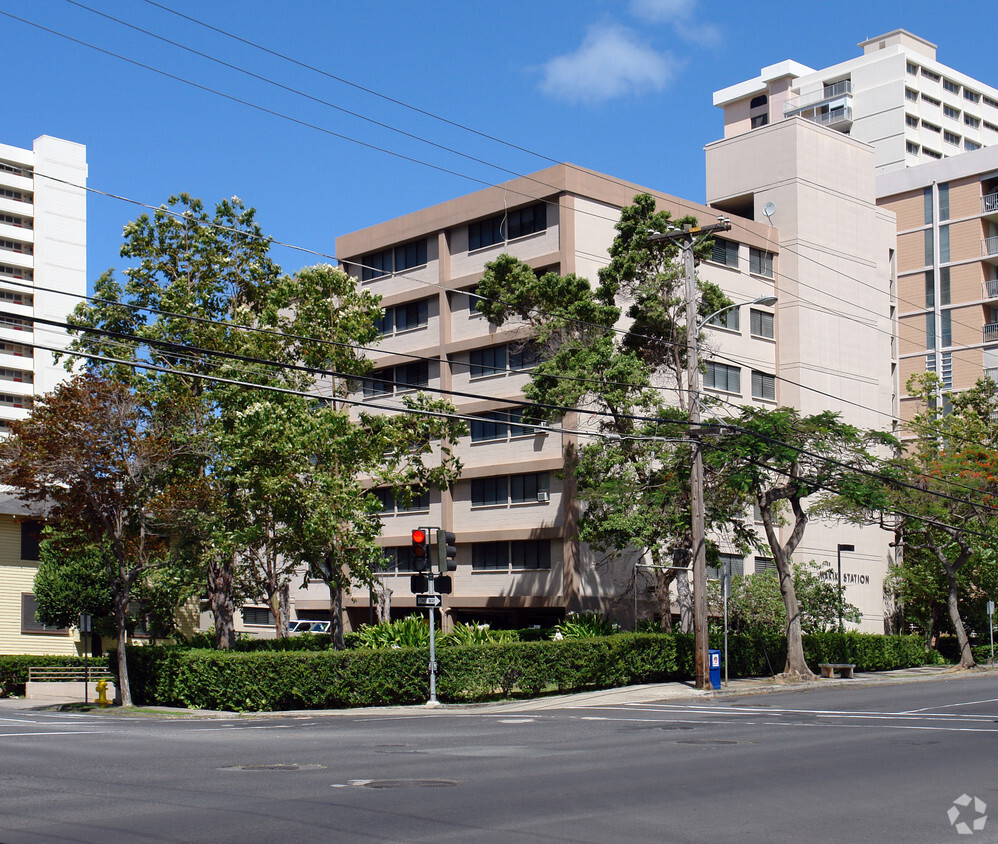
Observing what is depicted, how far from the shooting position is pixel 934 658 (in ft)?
152

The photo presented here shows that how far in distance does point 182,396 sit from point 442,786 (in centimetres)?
2231

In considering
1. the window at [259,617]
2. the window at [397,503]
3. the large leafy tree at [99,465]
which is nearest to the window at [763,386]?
the window at [397,503]

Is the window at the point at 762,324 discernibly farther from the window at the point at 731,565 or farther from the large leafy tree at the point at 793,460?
the large leafy tree at the point at 793,460

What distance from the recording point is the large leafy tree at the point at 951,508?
4019cm

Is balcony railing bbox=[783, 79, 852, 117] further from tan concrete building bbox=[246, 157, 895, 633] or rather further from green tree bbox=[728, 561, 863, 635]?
green tree bbox=[728, 561, 863, 635]

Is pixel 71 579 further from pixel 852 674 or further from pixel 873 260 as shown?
pixel 873 260

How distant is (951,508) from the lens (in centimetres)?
4156

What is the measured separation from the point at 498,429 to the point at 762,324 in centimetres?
1369

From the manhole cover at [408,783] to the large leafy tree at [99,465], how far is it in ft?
60.6

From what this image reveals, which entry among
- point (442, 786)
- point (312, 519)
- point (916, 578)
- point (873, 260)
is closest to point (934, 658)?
point (916, 578)

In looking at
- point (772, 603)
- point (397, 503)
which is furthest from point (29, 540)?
point (772, 603)

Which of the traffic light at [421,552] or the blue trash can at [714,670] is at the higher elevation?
the traffic light at [421,552]

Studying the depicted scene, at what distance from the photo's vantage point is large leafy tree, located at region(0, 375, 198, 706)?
28.7m

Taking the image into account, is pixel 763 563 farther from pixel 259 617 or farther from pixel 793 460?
pixel 259 617
